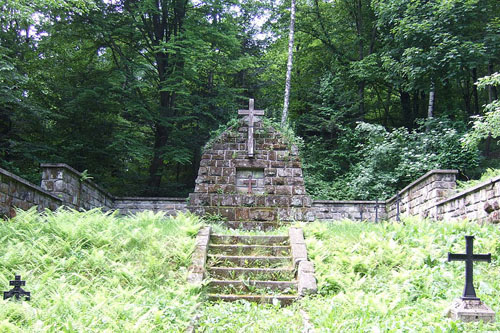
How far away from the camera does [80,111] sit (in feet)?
48.9

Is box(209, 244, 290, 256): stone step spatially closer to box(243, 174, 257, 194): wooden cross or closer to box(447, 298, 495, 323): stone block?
box(447, 298, 495, 323): stone block

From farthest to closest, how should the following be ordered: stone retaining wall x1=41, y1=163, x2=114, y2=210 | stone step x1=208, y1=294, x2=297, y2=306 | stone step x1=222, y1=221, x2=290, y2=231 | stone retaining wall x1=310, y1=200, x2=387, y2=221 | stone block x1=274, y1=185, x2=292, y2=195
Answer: stone retaining wall x1=310, y1=200, x2=387, y2=221, stone block x1=274, y1=185, x2=292, y2=195, stone step x1=222, y1=221, x2=290, y2=231, stone retaining wall x1=41, y1=163, x2=114, y2=210, stone step x1=208, y1=294, x2=297, y2=306

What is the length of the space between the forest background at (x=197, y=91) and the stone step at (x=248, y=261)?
6058 millimetres

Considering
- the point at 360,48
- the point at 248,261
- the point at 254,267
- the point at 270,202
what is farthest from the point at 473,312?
the point at 360,48

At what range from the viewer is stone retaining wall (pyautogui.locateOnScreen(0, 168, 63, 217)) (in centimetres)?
761

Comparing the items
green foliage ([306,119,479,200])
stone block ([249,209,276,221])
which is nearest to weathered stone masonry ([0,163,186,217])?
stone block ([249,209,276,221])

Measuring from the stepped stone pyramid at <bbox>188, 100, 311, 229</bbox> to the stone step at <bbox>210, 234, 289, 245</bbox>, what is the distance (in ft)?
10.6

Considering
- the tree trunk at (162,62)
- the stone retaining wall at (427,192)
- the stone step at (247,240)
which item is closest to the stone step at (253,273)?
the stone step at (247,240)

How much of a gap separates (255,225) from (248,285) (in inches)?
198

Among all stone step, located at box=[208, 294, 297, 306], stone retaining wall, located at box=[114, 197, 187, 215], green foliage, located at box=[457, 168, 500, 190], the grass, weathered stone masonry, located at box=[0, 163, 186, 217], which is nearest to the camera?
the grass

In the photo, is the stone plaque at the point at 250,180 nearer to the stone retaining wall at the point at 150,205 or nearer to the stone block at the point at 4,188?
the stone retaining wall at the point at 150,205

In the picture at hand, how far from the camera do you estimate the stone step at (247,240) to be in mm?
7859

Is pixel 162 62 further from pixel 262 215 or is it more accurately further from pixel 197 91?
pixel 262 215

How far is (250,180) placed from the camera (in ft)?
39.1
